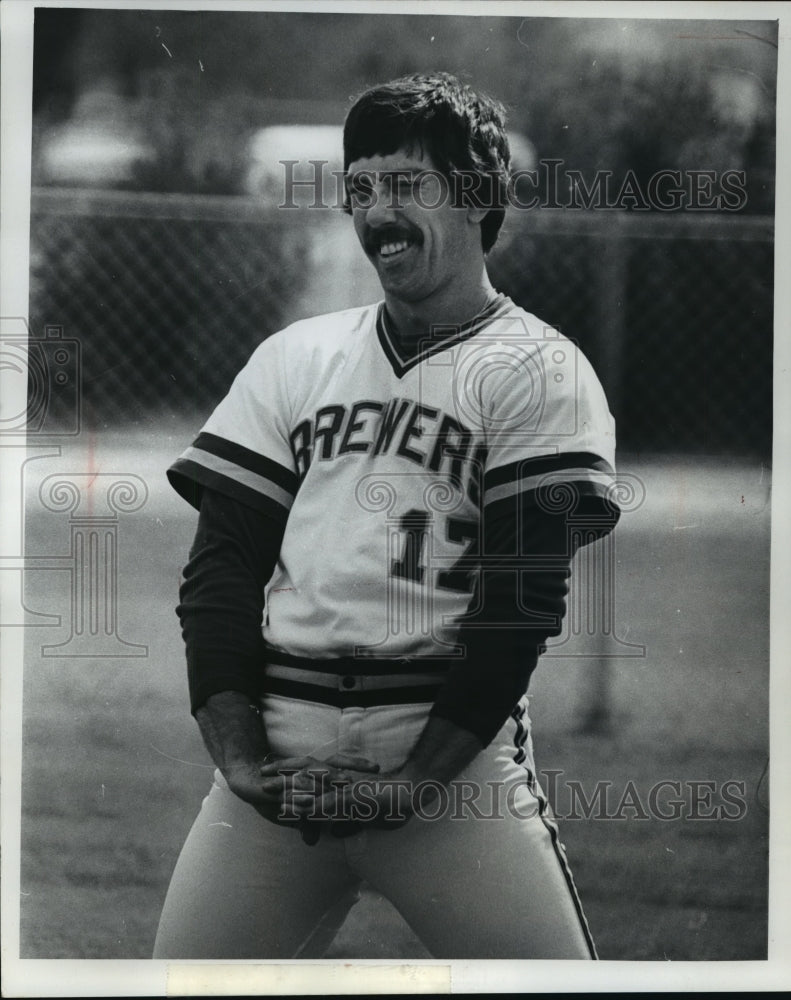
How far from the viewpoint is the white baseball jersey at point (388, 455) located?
2.76m

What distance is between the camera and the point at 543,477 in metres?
2.76

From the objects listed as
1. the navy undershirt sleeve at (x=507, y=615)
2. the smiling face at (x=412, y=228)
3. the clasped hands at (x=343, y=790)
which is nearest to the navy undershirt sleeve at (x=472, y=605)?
the navy undershirt sleeve at (x=507, y=615)

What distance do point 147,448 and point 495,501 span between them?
2.47 feet

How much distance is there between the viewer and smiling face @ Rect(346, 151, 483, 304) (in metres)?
2.77

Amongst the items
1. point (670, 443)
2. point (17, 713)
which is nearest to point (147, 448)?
point (17, 713)

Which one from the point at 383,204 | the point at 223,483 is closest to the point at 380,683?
the point at 223,483

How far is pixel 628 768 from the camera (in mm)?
2863

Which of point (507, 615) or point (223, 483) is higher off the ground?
point (223, 483)

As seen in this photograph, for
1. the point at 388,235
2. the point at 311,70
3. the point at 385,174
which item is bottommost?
the point at 388,235

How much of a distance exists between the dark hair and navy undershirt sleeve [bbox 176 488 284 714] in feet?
2.32

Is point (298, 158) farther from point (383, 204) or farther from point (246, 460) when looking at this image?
point (246, 460)

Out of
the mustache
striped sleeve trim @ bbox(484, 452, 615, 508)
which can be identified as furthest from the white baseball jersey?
the mustache

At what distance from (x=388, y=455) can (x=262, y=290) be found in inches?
17.8

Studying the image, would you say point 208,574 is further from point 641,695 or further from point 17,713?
point 641,695
